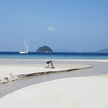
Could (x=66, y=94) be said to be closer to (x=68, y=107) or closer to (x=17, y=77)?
(x=68, y=107)

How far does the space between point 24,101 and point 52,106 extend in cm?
128

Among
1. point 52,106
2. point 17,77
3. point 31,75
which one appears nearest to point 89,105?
point 52,106

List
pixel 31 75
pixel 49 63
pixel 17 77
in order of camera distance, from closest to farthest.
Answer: pixel 17 77 < pixel 31 75 < pixel 49 63

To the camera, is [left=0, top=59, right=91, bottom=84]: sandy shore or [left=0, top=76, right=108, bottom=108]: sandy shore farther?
[left=0, top=59, right=91, bottom=84]: sandy shore

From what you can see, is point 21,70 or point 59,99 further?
point 21,70

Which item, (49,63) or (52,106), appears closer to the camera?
(52,106)

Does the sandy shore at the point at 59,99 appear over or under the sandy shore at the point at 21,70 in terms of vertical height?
under

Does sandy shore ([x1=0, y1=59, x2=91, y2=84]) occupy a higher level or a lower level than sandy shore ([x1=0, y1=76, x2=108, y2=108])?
higher

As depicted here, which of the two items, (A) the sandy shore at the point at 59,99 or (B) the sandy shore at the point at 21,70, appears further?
(B) the sandy shore at the point at 21,70

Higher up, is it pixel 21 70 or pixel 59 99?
pixel 21 70

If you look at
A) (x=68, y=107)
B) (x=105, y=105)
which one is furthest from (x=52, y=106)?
(x=105, y=105)

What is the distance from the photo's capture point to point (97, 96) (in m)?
9.42

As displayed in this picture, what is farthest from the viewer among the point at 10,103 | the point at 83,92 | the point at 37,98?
the point at 83,92

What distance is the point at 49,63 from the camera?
27.9 metres
